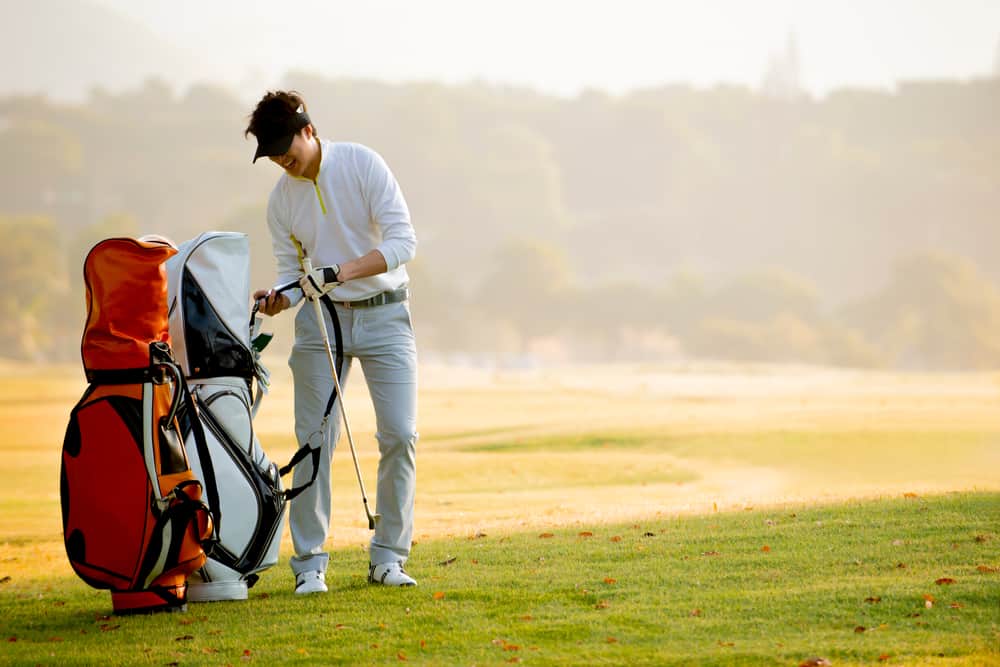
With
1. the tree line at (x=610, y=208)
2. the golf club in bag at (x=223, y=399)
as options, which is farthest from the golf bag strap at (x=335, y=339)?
the tree line at (x=610, y=208)

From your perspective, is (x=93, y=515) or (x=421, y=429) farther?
(x=421, y=429)

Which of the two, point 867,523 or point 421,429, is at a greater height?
point 867,523

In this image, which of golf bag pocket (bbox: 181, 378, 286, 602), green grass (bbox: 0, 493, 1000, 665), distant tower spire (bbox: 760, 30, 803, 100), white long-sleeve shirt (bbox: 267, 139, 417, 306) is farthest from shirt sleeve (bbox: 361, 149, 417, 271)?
distant tower spire (bbox: 760, 30, 803, 100)

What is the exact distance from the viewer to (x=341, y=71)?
147125 mm

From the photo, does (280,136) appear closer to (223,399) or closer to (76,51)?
(223,399)

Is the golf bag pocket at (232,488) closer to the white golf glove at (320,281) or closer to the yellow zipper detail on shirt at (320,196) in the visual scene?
the white golf glove at (320,281)

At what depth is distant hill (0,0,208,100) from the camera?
139750mm

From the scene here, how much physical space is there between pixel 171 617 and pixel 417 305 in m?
74.4

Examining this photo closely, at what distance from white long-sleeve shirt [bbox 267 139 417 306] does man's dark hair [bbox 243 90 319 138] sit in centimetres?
26

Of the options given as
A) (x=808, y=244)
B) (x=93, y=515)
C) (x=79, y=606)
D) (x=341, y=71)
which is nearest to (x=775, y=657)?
(x=93, y=515)

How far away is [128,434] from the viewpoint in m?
5.32

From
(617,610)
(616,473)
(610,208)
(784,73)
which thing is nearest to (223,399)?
(617,610)

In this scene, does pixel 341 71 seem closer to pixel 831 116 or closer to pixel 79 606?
pixel 831 116

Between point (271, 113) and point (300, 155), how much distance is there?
0.77 feet
